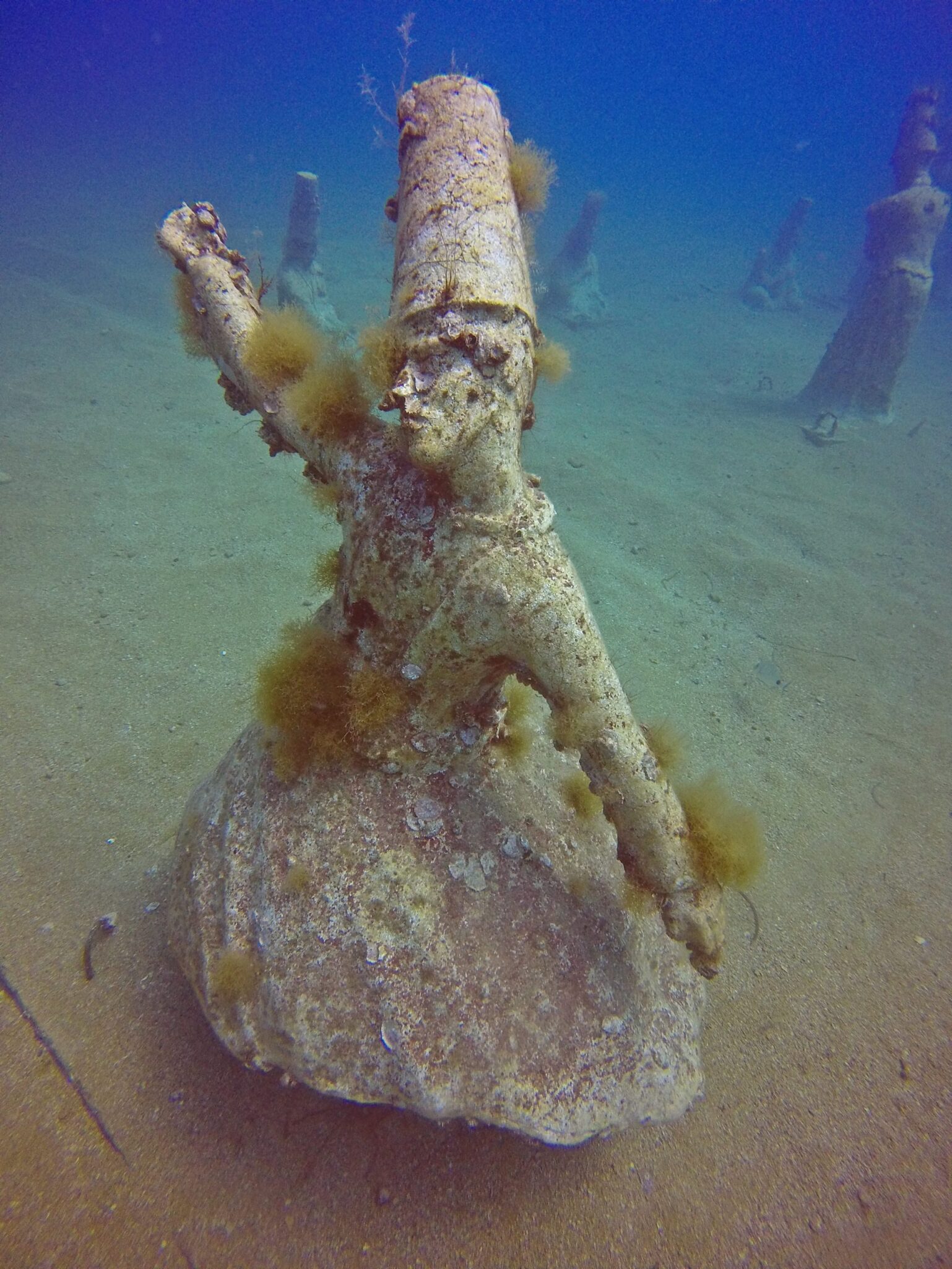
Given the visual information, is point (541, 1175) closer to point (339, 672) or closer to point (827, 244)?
point (339, 672)

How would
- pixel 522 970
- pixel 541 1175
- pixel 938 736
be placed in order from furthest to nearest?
pixel 938 736 < pixel 541 1175 < pixel 522 970

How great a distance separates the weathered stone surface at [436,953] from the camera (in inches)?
89.6

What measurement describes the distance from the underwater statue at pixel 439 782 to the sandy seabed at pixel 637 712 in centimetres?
73

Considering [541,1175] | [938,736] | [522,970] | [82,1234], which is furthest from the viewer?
[938,736]

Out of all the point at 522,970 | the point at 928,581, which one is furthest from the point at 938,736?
the point at 522,970

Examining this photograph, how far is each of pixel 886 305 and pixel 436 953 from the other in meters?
15.8

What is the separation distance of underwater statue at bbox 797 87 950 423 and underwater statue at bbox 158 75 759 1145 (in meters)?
13.2

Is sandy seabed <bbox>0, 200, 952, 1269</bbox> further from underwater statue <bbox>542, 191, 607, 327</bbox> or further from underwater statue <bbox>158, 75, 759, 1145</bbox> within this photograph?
underwater statue <bbox>542, 191, 607, 327</bbox>

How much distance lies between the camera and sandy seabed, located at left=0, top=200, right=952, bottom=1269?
253cm

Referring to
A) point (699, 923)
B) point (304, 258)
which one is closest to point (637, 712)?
point (699, 923)

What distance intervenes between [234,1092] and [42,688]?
3588 millimetres

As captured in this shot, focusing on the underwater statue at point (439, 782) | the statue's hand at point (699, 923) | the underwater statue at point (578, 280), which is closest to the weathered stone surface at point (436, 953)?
the underwater statue at point (439, 782)

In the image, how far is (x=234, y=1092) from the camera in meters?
2.76

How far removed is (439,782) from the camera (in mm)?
2768
